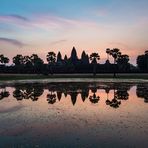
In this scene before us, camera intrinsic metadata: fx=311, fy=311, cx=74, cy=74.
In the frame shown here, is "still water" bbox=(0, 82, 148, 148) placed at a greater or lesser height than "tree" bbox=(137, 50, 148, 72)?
lesser

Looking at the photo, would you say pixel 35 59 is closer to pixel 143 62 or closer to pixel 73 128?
pixel 143 62

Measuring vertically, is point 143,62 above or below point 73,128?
above

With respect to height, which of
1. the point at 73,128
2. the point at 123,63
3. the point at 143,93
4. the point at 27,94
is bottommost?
the point at 73,128

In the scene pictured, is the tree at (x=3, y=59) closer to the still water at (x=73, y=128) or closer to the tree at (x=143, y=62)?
the tree at (x=143, y=62)

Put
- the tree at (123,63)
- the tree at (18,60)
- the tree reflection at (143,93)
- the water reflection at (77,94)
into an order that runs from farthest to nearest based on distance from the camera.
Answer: the tree at (18,60) → the tree at (123,63) → the tree reflection at (143,93) → the water reflection at (77,94)

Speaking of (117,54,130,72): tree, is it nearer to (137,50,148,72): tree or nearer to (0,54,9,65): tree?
(137,50,148,72): tree

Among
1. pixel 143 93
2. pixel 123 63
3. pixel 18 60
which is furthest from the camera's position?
pixel 18 60

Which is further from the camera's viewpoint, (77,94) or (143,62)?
(143,62)

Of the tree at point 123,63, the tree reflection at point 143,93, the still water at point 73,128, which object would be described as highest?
the tree at point 123,63

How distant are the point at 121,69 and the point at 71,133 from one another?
421 ft

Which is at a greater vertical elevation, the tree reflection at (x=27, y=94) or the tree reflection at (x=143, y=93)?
the tree reflection at (x=143, y=93)

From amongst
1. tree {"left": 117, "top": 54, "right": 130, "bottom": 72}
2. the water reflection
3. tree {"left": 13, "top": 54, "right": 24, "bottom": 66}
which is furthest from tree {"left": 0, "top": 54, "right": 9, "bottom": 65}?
the water reflection

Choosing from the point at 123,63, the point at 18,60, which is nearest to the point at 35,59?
the point at 18,60

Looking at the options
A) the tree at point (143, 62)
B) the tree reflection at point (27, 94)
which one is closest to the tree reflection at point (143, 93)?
the tree reflection at point (27, 94)
